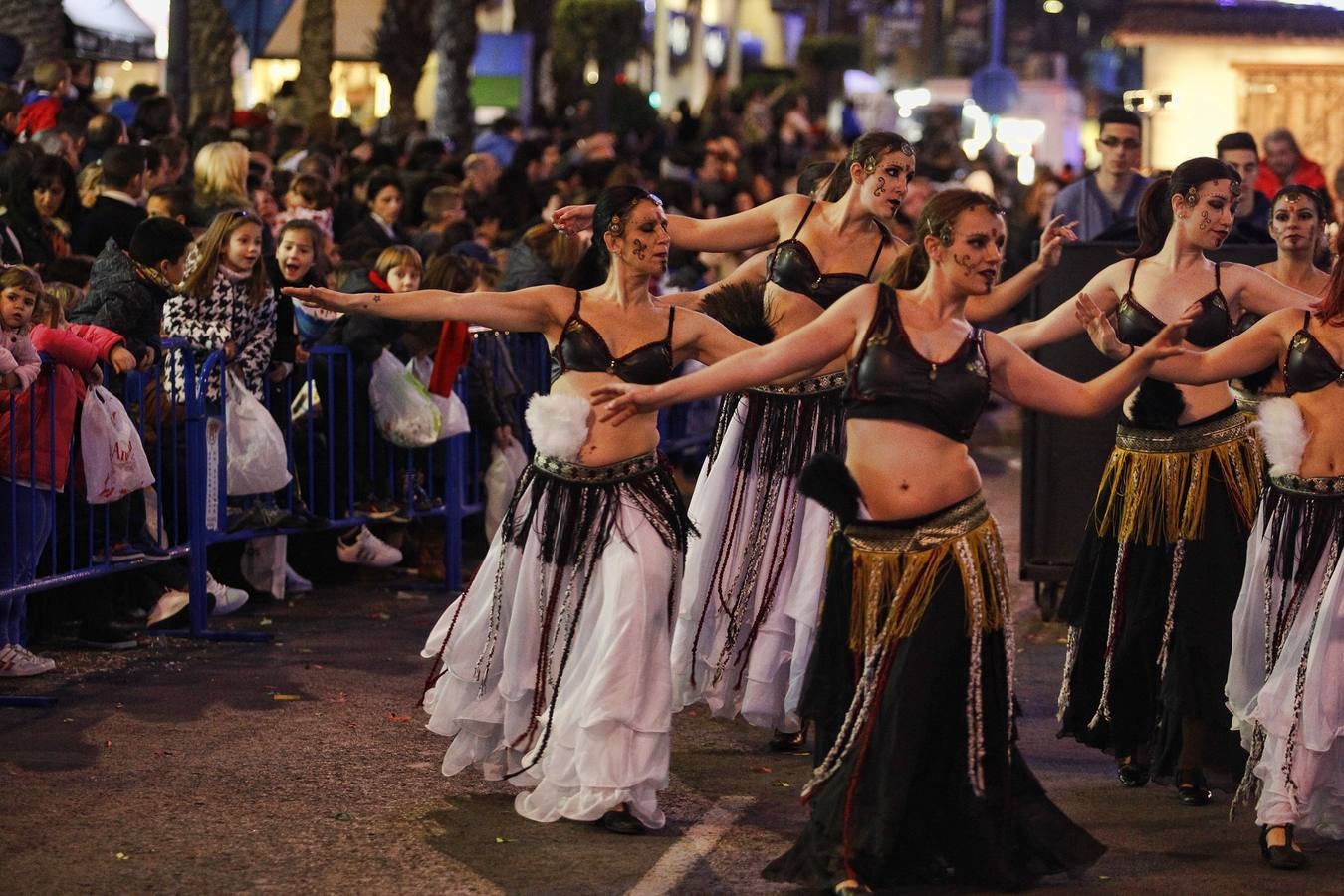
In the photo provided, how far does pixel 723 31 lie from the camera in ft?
200

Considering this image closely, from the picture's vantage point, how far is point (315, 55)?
2567cm

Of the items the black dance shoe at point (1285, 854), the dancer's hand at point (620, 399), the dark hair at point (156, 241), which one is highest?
the dark hair at point (156, 241)

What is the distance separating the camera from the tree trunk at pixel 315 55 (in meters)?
25.6

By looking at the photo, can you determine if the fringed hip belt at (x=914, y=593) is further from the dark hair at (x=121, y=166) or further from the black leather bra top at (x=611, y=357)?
the dark hair at (x=121, y=166)

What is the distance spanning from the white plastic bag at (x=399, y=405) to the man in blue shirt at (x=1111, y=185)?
11.7 ft

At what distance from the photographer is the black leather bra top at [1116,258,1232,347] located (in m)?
7.82

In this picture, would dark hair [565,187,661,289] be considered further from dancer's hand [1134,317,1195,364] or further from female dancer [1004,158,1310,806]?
dancer's hand [1134,317,1195,364]

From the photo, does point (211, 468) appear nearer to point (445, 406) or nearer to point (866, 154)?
point (445, 406)

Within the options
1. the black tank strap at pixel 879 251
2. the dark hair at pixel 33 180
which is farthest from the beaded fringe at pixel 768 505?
the dark hair at pixel 33 180

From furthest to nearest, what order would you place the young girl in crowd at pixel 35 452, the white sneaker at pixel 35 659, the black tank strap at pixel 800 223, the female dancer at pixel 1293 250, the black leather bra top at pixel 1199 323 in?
the white sneaker at pixel 35 659 < the young girl in crowd at pixel 35 452 < the black tank strap at pixel 800 223 < the female dancer at pixel 1293 250 < the black leather bra top at pixel 1199 323

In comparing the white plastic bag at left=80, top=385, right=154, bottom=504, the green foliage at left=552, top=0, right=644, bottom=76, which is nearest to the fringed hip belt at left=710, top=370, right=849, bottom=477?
the white plastic bag at left=80, top=385, right=154, bottom=504

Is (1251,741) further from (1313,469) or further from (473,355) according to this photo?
(473,355)

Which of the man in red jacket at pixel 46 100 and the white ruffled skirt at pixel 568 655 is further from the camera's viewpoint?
the man in red jacket at pixel 46 100

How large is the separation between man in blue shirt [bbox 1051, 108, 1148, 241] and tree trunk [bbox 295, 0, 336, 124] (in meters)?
15.3
